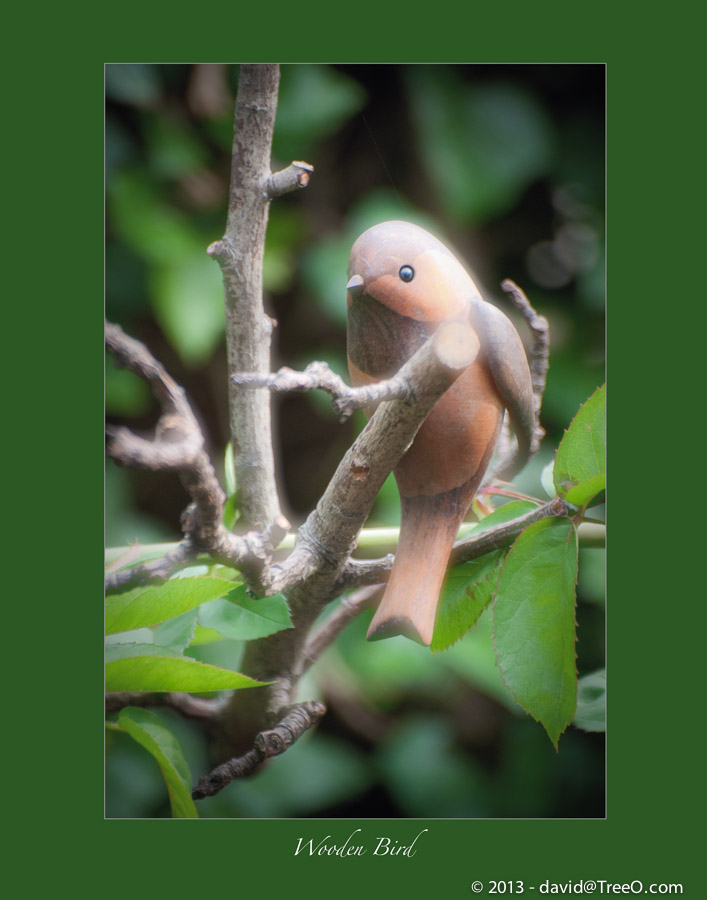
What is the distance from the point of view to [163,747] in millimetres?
678

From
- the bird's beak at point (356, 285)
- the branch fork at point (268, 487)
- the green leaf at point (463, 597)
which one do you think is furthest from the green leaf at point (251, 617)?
the bird's beak at point (356, 285)

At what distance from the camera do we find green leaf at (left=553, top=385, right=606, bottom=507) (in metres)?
0.72

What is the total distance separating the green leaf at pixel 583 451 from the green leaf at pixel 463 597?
89 mm

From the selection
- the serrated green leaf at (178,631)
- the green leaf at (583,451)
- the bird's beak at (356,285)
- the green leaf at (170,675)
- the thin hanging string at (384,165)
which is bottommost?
the green leaf at (170,675)

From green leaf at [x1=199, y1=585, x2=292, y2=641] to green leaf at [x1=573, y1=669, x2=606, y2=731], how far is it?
0.28 m

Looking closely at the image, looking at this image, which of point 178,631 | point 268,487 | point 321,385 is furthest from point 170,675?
point 321,385

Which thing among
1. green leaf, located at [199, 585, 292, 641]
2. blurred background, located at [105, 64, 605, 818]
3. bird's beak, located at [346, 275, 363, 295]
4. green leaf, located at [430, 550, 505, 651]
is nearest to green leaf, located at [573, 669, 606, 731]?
blurred background, located at [105, 64, 605, 818]

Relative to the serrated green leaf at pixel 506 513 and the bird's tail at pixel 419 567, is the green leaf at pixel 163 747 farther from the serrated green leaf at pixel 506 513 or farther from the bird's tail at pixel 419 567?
the serrated green leaf at pixel 506 513

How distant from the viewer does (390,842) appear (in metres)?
0.74

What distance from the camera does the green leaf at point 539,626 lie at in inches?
27.3

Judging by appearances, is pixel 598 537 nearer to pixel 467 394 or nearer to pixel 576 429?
pixel 576 429

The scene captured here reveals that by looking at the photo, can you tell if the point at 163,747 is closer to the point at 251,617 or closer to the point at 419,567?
the point at 251,617

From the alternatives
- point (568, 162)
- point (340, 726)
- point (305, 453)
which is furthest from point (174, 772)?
point (568, 162)

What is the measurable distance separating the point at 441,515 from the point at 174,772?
312 mm
